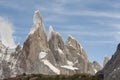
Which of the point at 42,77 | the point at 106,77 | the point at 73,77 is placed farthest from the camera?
the point at 42,77

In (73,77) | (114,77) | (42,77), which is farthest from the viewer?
(42,77)

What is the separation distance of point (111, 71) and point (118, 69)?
191 centimetres

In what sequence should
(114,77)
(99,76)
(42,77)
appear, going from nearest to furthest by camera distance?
1. (114,77)
2. (99,76)
3. (42,77)

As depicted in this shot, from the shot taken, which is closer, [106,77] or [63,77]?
[106,77]

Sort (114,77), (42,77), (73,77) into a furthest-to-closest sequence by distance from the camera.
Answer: (42,77) < (73,77) < (114,77)

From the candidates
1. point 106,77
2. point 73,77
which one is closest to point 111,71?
point 106,77

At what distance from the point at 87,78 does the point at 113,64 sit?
22.4 feet

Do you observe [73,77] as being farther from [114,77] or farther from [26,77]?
[114,77]

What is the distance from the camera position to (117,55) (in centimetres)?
3691

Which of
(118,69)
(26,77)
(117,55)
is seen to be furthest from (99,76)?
(26,77)

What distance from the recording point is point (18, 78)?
48375 mm

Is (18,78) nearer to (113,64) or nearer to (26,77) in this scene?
(26,77)

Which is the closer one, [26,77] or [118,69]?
[118,69]

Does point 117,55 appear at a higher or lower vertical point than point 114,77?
higher
